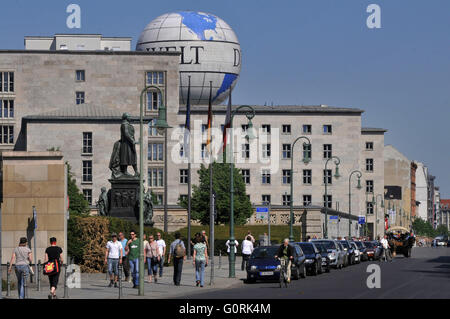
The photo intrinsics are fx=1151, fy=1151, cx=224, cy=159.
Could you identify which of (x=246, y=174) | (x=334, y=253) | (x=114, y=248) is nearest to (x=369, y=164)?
(x=246, y=174)

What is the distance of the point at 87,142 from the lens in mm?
110875

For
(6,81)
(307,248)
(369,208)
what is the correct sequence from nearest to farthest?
(307,248)
(6,81)
(369,208)

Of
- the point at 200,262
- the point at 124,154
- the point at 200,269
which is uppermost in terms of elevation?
the point at 124,154

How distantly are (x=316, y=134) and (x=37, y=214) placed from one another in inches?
4037

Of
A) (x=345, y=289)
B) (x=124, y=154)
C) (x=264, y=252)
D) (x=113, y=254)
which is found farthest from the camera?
(x=124, y=154)

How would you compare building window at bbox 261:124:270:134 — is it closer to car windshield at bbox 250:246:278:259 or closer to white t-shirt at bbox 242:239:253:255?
white t-shirt at bbox 242:239:253:255

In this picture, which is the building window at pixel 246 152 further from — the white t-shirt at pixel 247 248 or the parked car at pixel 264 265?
the parked car at pixel 264 265

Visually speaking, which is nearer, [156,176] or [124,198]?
[124,198]

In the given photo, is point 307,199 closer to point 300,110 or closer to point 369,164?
point 300,110

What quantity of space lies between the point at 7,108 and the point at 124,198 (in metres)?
65.1

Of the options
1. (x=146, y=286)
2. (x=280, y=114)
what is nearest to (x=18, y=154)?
(x=146, y=286)

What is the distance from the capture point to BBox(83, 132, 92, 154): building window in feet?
362

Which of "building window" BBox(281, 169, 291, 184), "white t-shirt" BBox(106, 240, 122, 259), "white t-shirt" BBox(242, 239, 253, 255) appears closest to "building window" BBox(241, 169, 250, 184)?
"building window" BBox(281, 169, 291, 184)

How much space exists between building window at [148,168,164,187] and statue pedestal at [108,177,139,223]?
217 ft
